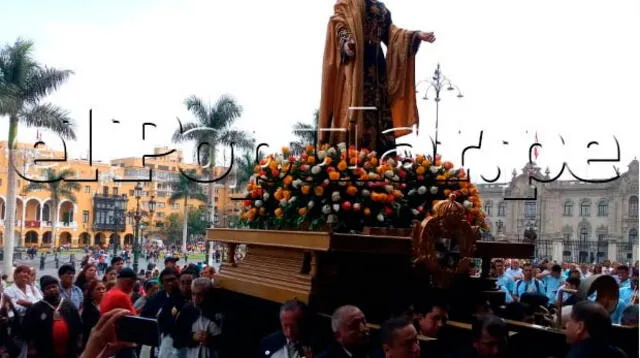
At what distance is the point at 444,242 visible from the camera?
213 inches

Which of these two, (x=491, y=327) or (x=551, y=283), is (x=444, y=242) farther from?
(x=551, y=283)

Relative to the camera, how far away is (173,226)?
257 ft

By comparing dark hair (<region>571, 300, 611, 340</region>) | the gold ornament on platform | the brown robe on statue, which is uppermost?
the brown robe on statue

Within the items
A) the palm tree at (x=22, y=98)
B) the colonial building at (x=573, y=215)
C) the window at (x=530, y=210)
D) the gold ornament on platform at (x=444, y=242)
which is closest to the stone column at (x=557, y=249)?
the colonial building at (x=573, y=215)

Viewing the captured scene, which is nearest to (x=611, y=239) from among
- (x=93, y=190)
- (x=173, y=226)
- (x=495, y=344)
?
(x=173, y=226)

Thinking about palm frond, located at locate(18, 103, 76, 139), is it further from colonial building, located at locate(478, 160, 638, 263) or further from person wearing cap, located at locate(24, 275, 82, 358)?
colonial building, located at locate(478, 160, 638, 263)

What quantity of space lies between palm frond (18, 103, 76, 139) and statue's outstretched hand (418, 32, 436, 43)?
20080 mm

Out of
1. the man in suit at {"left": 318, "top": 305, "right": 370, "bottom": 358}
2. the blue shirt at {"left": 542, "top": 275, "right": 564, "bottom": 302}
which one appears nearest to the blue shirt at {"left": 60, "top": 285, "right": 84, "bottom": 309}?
the man in suit at {"left": 318, "top": 305, "right": 370, "bottom": 358}

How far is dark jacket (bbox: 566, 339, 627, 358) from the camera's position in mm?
3797

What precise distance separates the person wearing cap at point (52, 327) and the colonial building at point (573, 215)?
49.6 metres

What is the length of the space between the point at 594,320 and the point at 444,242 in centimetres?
165

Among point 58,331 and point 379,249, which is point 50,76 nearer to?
point 58,331

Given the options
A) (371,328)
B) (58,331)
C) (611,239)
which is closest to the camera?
(371,328)

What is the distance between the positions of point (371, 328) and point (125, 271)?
3.10 m
